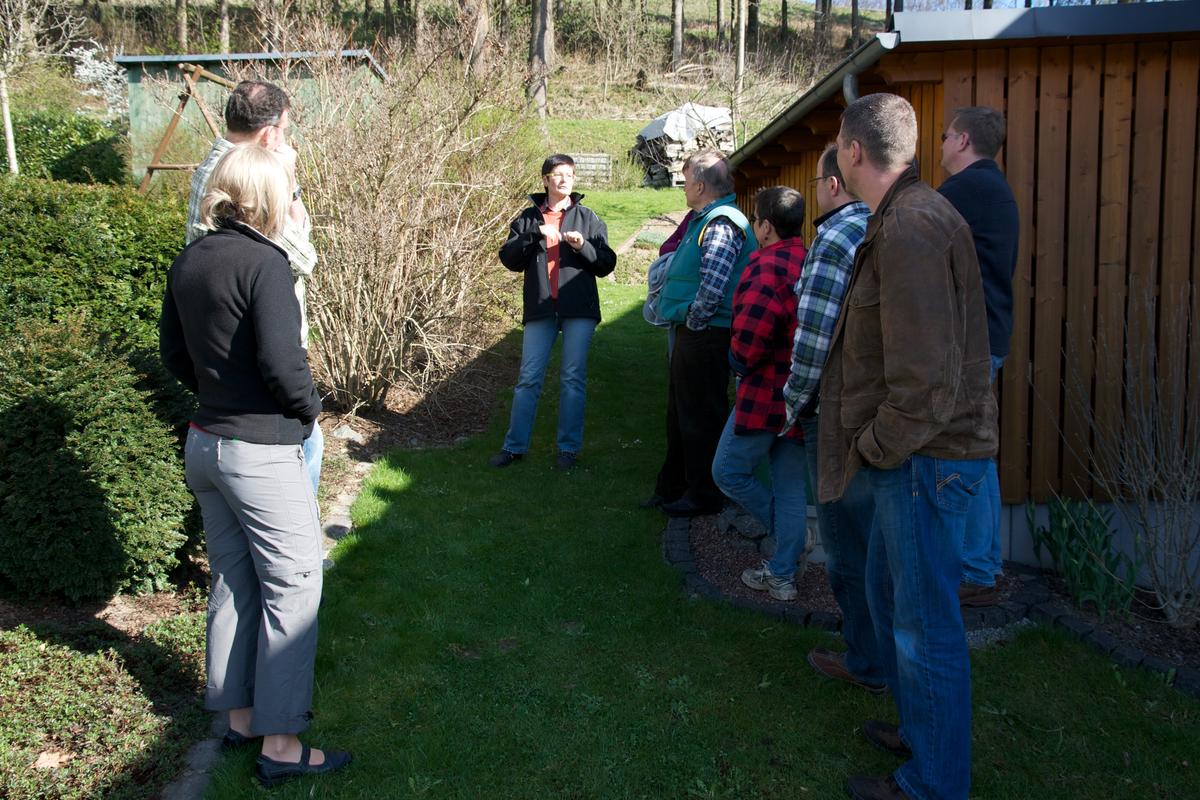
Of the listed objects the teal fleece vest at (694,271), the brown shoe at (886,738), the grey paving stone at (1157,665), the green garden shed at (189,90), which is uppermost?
the green garden shed at (189,90)

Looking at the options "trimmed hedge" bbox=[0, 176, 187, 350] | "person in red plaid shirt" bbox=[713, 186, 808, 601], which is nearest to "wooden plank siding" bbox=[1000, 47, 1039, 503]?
"person in red plaid shirt" bbox=[713, 186, 808, 601]

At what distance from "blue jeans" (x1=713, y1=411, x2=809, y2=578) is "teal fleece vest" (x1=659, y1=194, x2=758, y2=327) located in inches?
33.5

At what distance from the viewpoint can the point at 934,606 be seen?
261cm

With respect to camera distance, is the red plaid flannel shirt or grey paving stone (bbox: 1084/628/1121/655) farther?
the red plaid flannel shirt

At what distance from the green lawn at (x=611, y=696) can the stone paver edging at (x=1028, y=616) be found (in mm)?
79

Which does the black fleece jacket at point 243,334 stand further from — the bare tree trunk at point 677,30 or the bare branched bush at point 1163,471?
the bare tree trunk at point 677,30

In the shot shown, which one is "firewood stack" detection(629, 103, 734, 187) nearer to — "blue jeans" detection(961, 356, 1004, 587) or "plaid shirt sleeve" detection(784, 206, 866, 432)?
"blue jeans" detection(961, 356, 1004, 587)

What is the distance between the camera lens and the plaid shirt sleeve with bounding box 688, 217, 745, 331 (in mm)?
4910

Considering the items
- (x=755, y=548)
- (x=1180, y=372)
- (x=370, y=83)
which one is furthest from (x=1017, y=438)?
(x=370, y=83)

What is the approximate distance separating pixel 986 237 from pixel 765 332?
1.02 m

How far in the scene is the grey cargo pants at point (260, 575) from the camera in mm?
2814

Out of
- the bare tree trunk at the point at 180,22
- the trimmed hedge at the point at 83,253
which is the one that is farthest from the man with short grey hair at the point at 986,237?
the bare tree trunk at the point at 180,22

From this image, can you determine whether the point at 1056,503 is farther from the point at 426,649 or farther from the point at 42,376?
the point at 42,376

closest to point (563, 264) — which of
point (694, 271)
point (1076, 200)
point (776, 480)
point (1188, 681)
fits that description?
point (694, 271)
